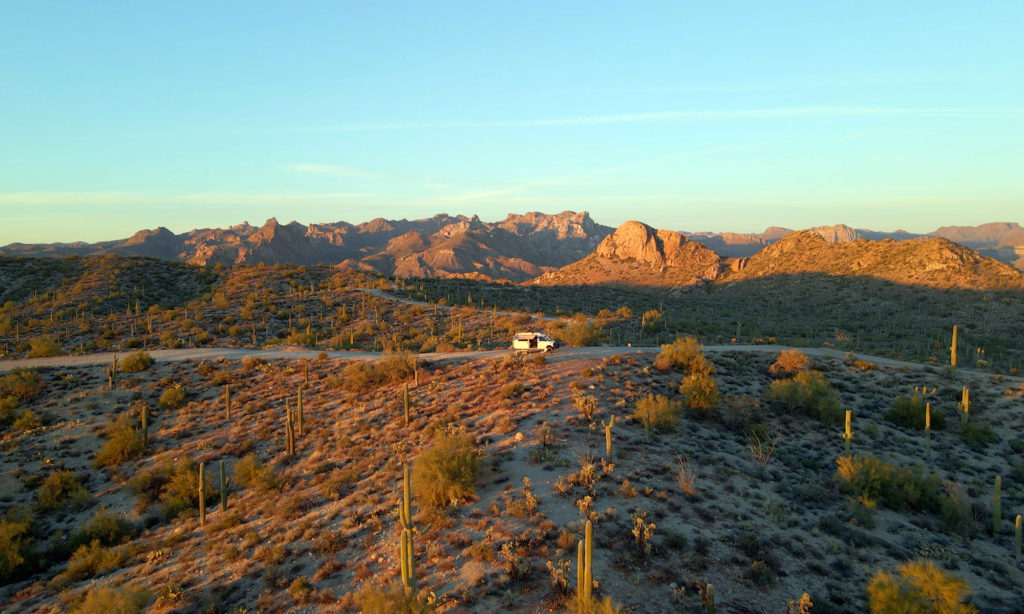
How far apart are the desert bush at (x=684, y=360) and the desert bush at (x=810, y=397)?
120 inches

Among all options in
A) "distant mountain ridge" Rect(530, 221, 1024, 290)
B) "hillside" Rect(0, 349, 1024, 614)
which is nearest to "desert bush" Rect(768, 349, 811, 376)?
"hillside" Rect(0, 349, 1024, 614)

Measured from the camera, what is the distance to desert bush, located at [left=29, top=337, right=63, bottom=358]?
36406 millimetres

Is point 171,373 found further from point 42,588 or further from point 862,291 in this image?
point 862,291

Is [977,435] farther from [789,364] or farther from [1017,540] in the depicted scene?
[1017,540]

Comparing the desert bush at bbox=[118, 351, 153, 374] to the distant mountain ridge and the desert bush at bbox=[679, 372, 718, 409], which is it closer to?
the desert bush at bbox=[679, 372, 718, 409]

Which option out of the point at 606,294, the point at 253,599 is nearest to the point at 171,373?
the point at 253,599

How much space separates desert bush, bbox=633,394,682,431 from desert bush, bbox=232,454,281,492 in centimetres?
1326

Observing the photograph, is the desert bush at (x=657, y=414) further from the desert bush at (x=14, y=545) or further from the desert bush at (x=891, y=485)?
the desert bush at (x=14, y=545)

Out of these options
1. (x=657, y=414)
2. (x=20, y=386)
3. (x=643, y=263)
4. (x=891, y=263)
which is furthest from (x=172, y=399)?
(x=643, y=263)

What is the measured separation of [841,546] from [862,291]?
6359 centimetres

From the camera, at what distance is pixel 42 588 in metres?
14.4

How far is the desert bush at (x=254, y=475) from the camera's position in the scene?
59.1 ft

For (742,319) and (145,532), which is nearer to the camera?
(145,532)

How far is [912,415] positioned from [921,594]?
16232 mm
